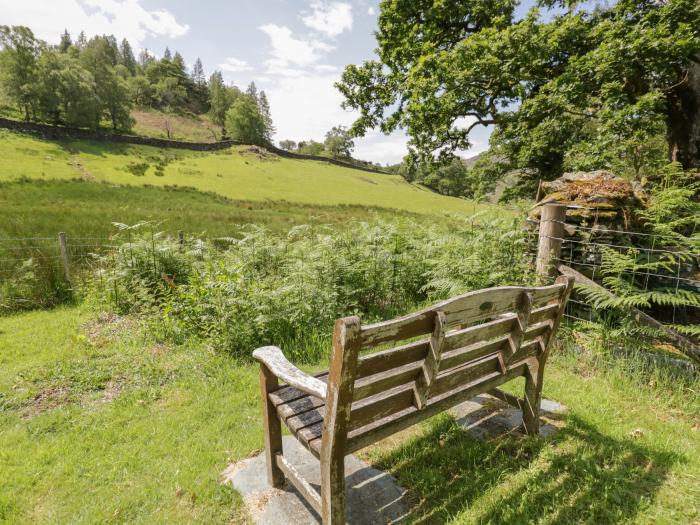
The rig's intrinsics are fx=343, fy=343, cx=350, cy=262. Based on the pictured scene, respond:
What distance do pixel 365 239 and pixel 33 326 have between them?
6.78 metres

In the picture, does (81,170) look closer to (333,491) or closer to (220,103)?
(333,491)

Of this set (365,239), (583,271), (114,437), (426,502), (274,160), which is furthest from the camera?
(274,160)

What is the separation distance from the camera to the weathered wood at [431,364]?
6.40 feet

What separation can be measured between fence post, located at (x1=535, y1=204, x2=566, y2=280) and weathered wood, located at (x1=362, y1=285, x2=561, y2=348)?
8.14 feet

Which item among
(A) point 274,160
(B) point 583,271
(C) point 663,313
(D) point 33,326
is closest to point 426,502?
(B) point 583,271

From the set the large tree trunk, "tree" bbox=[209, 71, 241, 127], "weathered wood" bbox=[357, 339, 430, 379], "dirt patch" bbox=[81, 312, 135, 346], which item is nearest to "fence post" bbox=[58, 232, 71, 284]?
"dirt patch" bbox=[81, 312, 135, 346]

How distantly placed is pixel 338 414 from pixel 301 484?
900mm

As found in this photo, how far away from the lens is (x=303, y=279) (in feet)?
19.7

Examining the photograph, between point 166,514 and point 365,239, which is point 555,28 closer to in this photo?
point 365,239

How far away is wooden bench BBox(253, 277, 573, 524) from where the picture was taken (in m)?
1.78

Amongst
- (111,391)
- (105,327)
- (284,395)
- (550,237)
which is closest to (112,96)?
(105,327)

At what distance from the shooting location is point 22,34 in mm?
48219

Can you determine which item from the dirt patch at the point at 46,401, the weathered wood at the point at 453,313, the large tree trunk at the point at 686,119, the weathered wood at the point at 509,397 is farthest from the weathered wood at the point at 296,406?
the large tree trunk at the point at 686,119

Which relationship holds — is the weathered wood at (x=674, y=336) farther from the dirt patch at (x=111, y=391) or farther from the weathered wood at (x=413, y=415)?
the dirt patch at (x=111, y=391)
